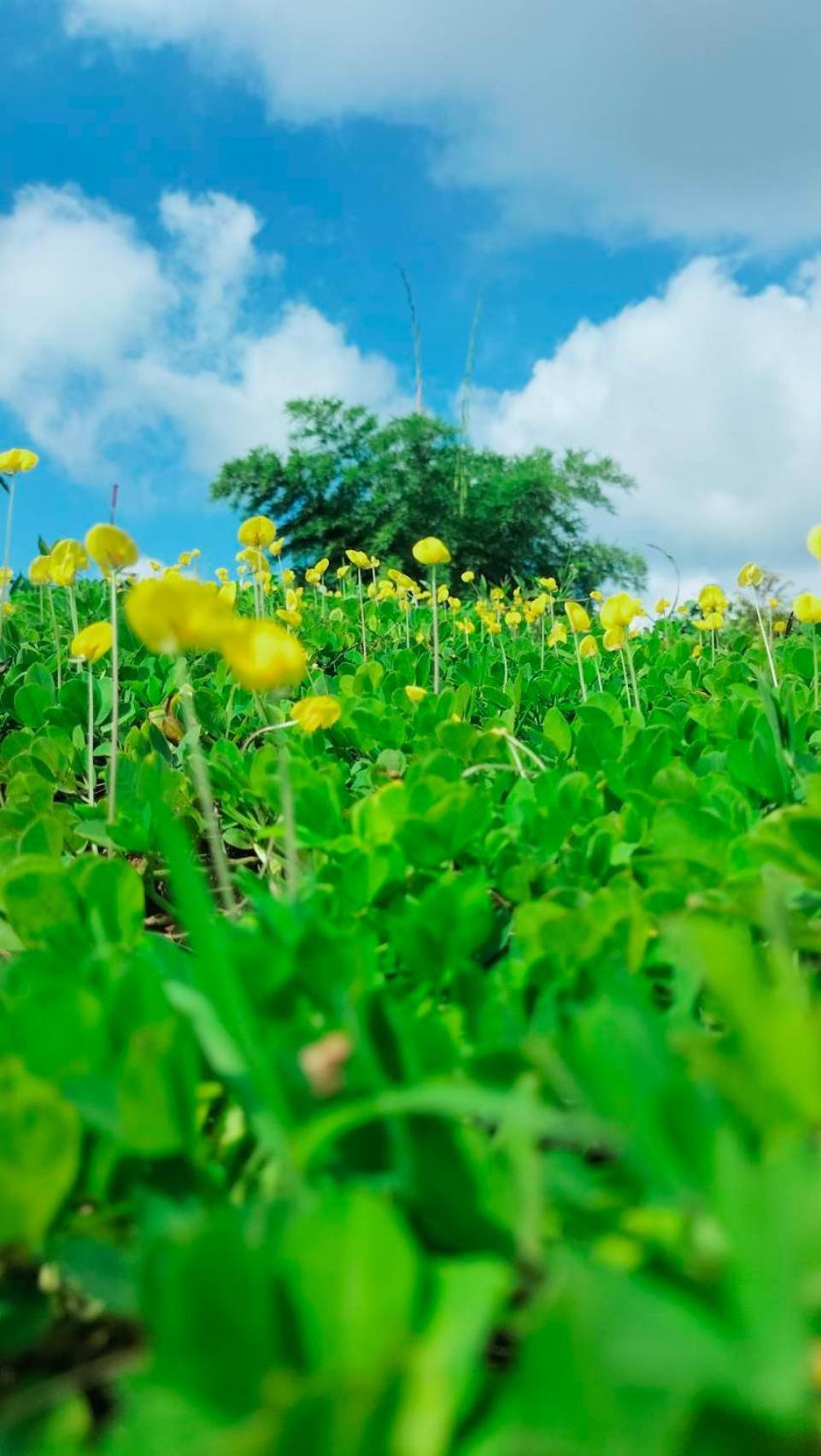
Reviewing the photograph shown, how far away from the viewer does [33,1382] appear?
636mm

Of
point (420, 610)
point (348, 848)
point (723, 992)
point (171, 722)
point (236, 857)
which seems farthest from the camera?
point (420, 610)

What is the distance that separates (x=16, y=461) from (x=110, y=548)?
1.87 m

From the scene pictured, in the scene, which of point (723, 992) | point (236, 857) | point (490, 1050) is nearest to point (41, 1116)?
point (490, 1050)

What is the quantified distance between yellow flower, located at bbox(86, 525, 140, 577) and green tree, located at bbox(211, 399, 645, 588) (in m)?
18.6

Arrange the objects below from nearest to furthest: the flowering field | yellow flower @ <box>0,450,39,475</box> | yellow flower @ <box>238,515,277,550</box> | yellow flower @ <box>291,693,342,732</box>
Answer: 1. the flowering field
2. yellow flower @ <box>291,693,342,732</box>
3. yellow flower @ <box>238,515,277,550</box>
4. yellow flower @ <box>0,450,39,475</box>

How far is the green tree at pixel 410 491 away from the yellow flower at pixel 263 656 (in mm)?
19047

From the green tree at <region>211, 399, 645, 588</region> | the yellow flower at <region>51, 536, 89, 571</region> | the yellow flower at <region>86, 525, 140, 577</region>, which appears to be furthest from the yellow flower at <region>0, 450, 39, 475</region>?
the green tree at <region>211, 399, 645, 588</region>

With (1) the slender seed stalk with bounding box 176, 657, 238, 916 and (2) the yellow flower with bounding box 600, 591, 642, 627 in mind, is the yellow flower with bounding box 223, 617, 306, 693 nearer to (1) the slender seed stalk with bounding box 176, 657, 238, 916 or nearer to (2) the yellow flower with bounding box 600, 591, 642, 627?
(1) the slender seed stalk with bounding box 176, 657, 238, 916

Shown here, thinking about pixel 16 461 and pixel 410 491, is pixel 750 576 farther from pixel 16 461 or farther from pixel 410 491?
pixel 410 491

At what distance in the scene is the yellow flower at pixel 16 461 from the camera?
3.06m

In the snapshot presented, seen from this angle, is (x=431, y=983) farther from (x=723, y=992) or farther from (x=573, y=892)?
(x=723, y=992)

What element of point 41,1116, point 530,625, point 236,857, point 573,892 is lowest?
point 41,1116

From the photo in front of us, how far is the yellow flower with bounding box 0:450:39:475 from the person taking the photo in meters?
3.06

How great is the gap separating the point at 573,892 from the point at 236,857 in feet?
3.42
